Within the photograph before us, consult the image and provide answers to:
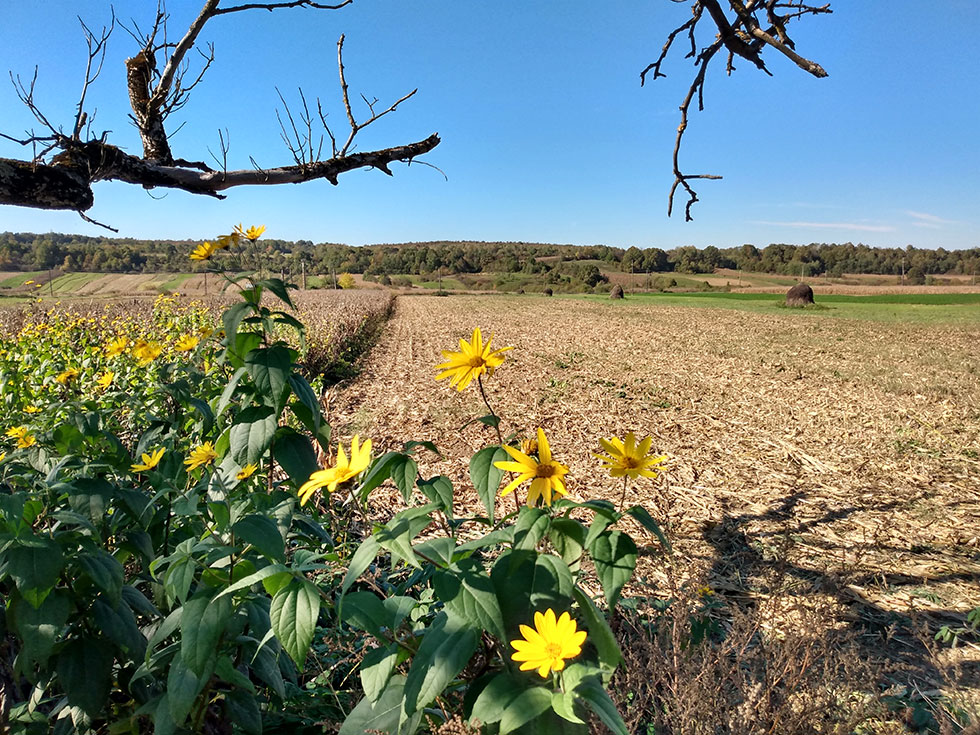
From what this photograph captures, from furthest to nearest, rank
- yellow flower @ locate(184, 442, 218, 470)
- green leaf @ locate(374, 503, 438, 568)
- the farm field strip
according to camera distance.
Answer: the farm field strip < yellow flower @ locate(184, 442, 218, 470) < green leaf @ locate(374, 503, 438, 568)

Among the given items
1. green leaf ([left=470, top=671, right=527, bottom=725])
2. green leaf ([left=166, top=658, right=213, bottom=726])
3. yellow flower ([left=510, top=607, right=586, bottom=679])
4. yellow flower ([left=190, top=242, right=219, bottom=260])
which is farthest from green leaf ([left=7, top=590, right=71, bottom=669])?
yellow flower ([left=190, top=242, right=219, bottom=260])

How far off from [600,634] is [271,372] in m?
1.01

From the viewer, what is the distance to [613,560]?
38.7 inches

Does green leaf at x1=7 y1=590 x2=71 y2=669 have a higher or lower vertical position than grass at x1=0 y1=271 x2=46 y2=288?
lower

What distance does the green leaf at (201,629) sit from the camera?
1017 mm

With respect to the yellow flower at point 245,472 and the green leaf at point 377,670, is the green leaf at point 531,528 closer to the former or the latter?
the green leaf at point 377,670

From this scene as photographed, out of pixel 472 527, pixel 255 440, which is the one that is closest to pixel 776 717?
pixel 255 440

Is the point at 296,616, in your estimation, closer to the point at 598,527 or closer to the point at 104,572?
the point at 598,527

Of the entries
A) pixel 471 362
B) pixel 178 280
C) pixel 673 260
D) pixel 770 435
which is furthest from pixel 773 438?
pixel 673 260

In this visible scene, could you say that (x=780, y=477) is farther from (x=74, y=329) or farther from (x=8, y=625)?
(x=74, y=329)

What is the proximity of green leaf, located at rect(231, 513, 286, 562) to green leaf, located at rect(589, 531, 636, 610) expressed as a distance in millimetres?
581

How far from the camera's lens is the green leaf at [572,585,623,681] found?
2.97 feet

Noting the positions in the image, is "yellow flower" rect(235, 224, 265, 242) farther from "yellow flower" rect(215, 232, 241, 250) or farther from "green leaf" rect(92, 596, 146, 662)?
"green leaf" rect(92, 596, 146, 662)

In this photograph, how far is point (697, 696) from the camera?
138 cm
